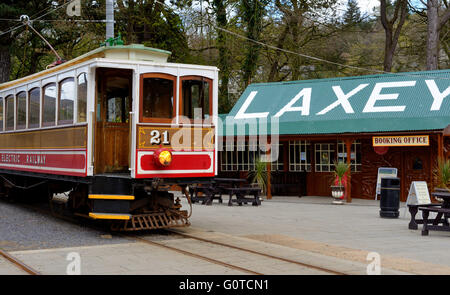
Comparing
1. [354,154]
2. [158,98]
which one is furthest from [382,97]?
[158,98]

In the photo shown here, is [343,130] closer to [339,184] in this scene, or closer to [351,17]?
[339,184]

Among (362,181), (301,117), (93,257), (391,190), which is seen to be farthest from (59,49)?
(93,257)

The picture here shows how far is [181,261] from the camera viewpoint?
8.04 metres

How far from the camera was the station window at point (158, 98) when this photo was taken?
10.6m

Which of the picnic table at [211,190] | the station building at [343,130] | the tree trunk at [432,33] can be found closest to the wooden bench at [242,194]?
the picnic table at [211,190]

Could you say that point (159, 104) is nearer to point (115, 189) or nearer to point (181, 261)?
point (115, 189)

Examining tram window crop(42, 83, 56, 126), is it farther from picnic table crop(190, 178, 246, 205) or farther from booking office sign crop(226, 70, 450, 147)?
booking office sign crop(226, 70, 450, 147)

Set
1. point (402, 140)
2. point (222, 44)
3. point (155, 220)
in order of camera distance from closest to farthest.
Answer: point (155, 220), point (402, 140), point (222, 44)

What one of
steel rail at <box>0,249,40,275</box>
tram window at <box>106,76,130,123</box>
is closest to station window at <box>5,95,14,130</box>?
tram window at <box>106,76,130,123</box>

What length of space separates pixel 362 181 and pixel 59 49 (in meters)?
20.1

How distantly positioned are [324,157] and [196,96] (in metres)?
11.2

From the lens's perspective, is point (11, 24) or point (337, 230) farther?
point (11, 24)

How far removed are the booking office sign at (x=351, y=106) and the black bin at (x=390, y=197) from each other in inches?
137

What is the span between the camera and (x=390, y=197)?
47.4 feet
